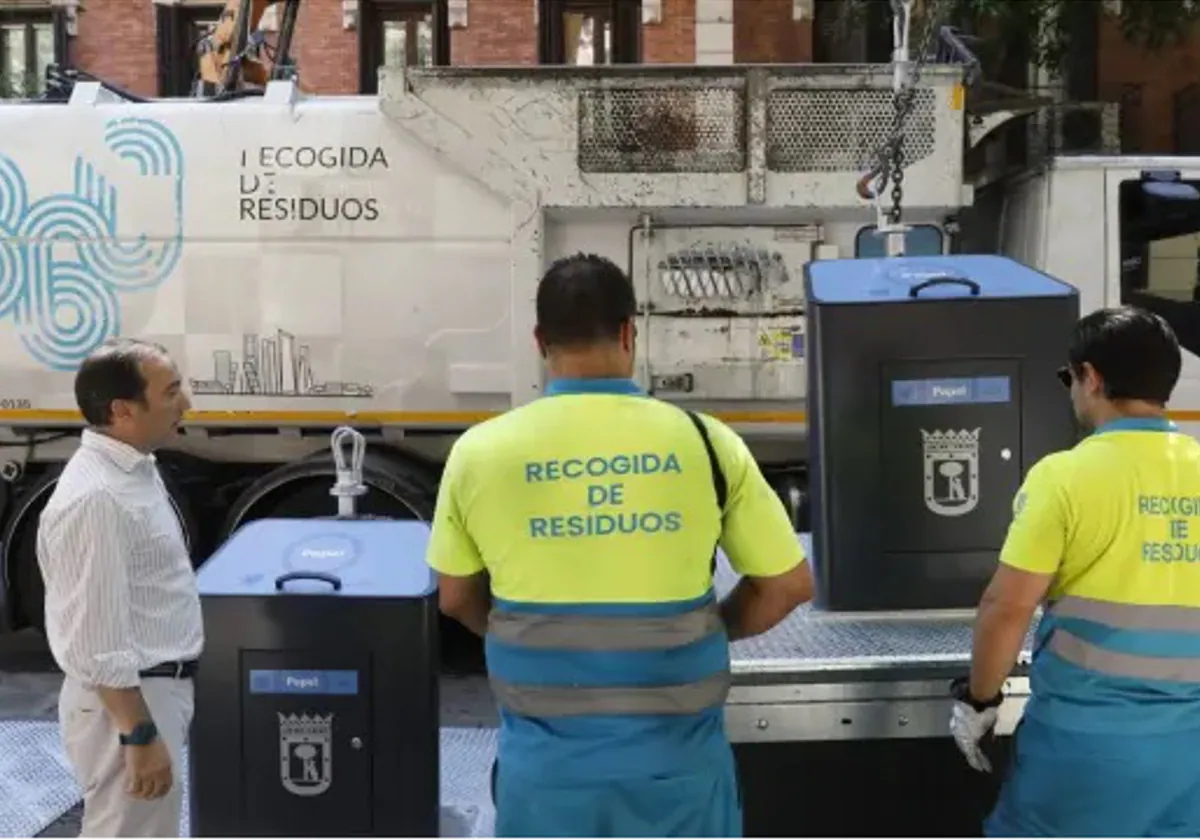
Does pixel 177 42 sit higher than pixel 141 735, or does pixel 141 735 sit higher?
pixel 177 42

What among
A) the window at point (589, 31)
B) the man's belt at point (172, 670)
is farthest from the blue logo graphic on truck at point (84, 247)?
the window at point (589, 31)

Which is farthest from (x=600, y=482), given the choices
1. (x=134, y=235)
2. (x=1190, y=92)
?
(x=1190, y=92)

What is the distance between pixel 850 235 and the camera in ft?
21.4

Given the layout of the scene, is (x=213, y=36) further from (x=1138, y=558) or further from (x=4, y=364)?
(x=1138, y=558)

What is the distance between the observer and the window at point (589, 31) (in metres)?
13.2

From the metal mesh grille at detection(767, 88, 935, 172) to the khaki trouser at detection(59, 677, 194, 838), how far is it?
411cm

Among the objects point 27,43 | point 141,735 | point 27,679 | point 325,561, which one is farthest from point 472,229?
point 27,43

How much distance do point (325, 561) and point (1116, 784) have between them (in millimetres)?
2238

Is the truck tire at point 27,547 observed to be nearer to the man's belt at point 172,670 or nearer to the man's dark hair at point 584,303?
the man's belt at point 172,670

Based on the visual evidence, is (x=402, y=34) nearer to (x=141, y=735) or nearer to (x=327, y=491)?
(x=327, y=491)

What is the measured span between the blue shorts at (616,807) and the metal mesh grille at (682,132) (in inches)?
171

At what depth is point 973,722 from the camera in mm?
2637

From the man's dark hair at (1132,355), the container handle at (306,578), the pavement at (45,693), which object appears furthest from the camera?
the pavement at (45,693)

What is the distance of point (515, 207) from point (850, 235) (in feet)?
5.39
